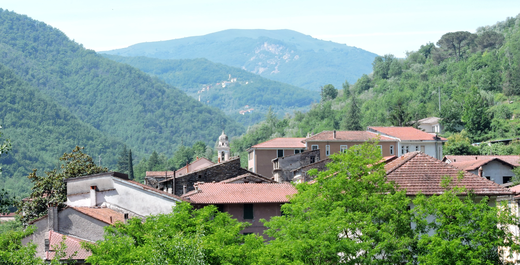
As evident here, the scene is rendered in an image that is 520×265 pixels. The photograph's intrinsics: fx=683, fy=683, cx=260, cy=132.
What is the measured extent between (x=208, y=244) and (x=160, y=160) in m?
150

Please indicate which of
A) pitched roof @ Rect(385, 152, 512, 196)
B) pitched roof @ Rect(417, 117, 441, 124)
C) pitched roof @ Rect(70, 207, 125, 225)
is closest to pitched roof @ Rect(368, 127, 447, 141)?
pitched roof @ Rect(417, 117, 441, 124)

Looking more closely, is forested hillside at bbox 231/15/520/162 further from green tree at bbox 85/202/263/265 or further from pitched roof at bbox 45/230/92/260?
green tree at bbox 85/202/263/265

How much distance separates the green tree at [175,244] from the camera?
2488cm

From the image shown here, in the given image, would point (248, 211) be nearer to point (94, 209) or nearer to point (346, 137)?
point (94, 209)

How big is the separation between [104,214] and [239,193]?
9.85m

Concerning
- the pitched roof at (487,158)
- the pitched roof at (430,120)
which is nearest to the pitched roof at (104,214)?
the pitched roof at (487,158)

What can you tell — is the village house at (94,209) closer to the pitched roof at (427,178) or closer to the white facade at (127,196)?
the white facade at (127,196)

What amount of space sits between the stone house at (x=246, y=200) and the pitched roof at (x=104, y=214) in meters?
5.03

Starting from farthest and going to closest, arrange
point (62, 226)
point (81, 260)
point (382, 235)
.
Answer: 1. point (62, 226)
2. point (81, 260)
3. point (382, 235)

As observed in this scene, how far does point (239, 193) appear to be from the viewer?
150 ft

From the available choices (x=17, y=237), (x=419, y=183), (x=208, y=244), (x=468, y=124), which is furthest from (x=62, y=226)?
(x=468, y=124)

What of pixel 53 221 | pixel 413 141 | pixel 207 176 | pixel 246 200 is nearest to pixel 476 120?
pixel 413 141

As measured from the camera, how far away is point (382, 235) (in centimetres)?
2408

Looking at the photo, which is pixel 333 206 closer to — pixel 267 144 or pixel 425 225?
pixel 425 225
